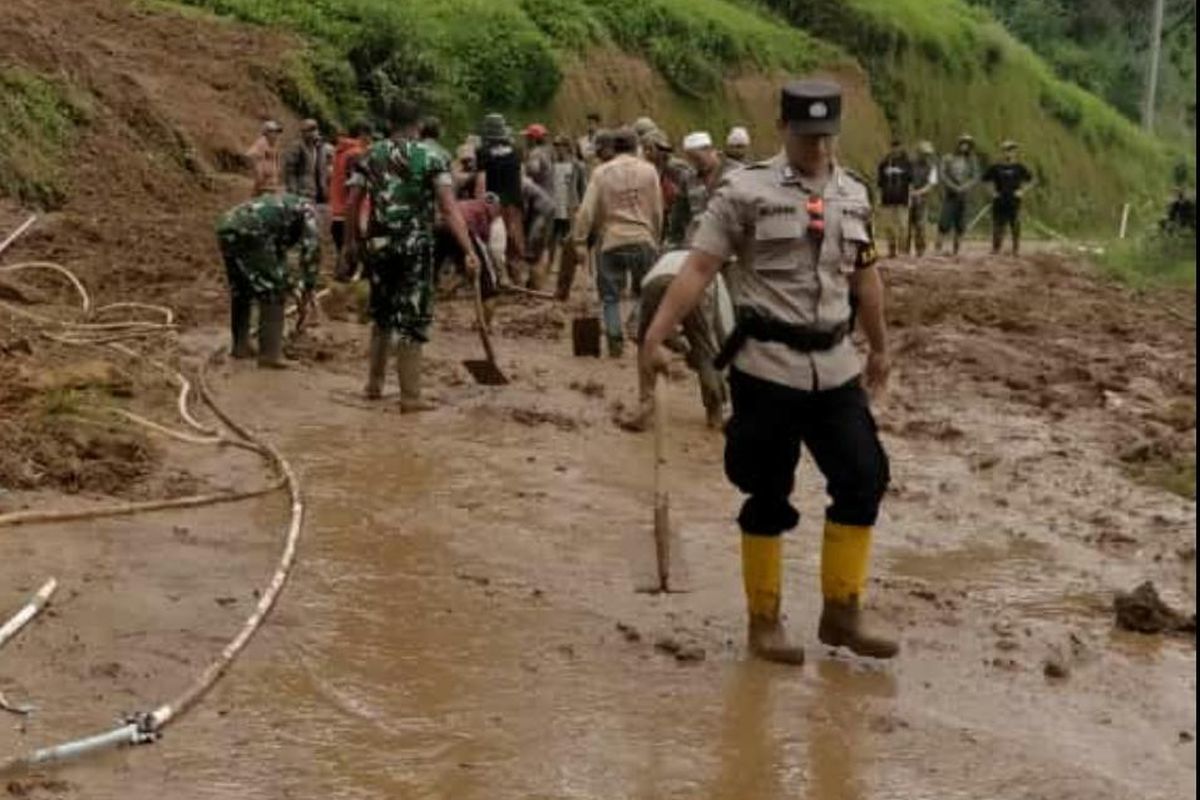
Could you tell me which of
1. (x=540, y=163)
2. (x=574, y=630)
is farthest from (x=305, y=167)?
(x=574, y=630)

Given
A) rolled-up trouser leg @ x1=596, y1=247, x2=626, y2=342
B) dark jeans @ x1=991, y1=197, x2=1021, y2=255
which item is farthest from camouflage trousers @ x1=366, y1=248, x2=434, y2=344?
dark jeans @ x1=991, y1=197, x2=1021, y2=255

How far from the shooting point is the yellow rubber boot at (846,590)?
5855 mm

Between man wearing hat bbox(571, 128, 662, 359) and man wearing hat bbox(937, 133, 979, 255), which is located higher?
man wearing hat bbox(571, 128, 662, 359)

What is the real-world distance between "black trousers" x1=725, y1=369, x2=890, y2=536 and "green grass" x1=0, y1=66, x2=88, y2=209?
42.4 ft

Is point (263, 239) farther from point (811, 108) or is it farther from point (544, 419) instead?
point (811, 108)

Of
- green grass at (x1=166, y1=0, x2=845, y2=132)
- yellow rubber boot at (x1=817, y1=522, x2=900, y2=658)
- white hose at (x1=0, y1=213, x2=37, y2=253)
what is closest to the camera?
yellow rubber boot at (x1=817, y1=522, x2=900, y2=658)

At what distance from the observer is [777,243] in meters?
5.62

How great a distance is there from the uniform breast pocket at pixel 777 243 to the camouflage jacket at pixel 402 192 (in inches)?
173

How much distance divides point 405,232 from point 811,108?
4.70 m

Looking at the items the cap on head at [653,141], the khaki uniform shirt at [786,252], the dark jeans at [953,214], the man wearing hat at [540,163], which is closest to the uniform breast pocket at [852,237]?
the khaki uniform shirt at [786,252]

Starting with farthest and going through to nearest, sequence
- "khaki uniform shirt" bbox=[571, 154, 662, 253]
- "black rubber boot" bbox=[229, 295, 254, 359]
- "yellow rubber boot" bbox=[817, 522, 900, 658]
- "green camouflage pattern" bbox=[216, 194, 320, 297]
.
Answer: "khaki uniform shirt" bbox=[571, 154, 662, 253], "black rubber boot" bbox=[229, 295, 254, 359], "green camouflage pattern" bbox=[216, 194, 320, 297], "yellow rubber boot" bbox=[817, 522, 900, 658]

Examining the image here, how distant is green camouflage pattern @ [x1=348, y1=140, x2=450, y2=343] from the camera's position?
980 cm

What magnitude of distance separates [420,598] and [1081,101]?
4418 cm

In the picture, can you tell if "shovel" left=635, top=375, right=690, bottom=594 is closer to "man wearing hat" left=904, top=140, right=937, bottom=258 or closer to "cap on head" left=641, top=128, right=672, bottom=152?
"cap on head" left=641, top=128, right=672, bottom=152
